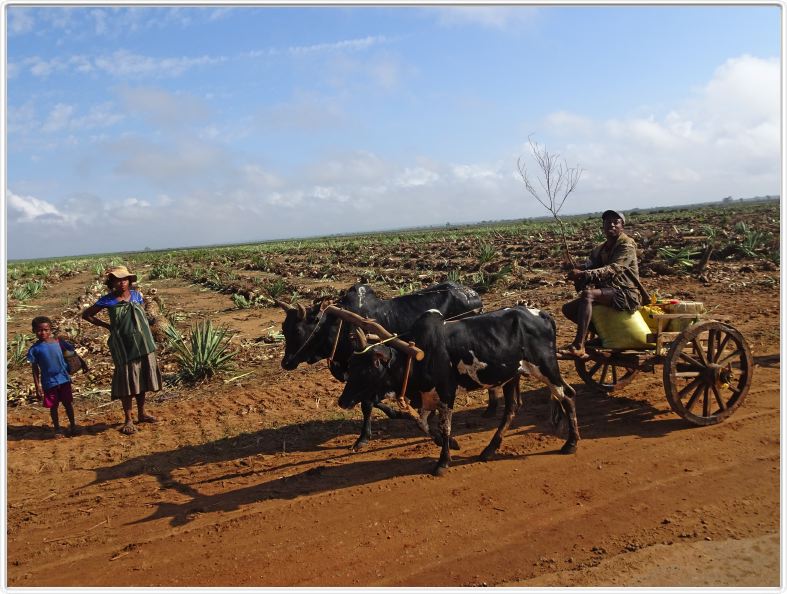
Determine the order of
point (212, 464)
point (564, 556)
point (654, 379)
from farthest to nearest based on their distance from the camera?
point (654, 379)
point (212, 464)
point (564, 556)

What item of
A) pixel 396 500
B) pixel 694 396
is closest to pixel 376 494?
pixel 396 500

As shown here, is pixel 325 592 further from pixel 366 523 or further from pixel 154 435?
pixel 154 435

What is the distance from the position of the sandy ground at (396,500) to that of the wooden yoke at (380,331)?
1.20m

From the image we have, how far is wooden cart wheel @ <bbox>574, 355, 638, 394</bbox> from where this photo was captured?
21.5 feet

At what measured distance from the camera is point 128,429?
6984 mm

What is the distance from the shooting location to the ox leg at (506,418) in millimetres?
5570

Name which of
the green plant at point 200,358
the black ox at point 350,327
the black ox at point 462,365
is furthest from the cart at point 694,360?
the green plant at point 200,358

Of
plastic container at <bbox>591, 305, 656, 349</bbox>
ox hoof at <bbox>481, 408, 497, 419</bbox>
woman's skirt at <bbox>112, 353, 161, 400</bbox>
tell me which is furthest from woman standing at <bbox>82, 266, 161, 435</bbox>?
plastic container at <bbox>591, 305, 656, 349</bbox>

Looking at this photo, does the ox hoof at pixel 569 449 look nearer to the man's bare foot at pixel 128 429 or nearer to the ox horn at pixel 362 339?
the ox horn at pixel 362 339

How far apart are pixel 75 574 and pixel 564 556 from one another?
3.53 metres

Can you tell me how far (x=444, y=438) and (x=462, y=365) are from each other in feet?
2.33

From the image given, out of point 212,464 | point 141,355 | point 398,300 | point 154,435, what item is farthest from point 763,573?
point 141,355

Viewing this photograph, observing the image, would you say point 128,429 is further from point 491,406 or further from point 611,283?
point 611,283

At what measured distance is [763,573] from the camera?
365cm
